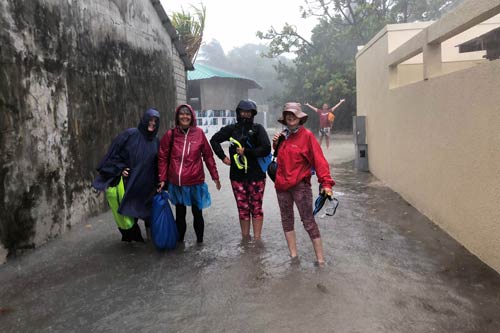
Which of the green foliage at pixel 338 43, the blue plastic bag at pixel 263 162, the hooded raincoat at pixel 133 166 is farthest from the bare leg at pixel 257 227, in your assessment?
the green foliage at pixel 338 43

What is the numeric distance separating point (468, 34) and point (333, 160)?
209 inches

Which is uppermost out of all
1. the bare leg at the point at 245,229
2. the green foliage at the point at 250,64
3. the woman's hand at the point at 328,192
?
the green foliage at the point at 250,64

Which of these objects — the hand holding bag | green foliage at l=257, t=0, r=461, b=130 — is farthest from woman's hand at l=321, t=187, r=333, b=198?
green foliage at l=257, t=0, r=461, b=130

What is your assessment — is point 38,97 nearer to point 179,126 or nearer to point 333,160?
point 179,126

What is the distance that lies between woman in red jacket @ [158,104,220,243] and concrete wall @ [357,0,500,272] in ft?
8.85

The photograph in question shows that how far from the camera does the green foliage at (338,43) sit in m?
23.0

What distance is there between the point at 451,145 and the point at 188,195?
116 inches

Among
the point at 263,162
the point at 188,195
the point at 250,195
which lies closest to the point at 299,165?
the point at 263,162

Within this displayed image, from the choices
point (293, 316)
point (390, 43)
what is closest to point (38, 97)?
point (293, 316)

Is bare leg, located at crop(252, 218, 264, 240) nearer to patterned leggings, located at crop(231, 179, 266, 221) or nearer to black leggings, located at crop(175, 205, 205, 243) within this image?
patterned leggings, located at crop(231, 179, 266, 221)

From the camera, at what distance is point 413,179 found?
6.66 m

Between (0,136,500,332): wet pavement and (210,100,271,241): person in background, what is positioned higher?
(210,100,271,241): person in background

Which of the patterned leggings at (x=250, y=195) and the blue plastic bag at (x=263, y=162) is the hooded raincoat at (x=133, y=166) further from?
the blue plastic bag at (x=263, y=162)

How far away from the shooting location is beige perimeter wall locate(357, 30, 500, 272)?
399 centimetres
